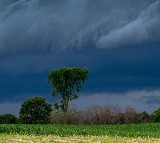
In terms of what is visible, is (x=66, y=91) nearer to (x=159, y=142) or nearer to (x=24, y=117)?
(x=24, y=117)

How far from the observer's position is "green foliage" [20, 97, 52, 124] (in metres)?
56.4

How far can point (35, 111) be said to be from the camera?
5669 cm

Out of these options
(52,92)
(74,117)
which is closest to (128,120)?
(74,117)

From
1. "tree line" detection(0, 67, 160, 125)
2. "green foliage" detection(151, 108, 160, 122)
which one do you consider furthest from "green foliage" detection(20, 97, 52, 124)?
"green foliage" detection(151, 108, 160, 122)

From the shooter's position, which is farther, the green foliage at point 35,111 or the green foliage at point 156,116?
the green foliage at point 156,116

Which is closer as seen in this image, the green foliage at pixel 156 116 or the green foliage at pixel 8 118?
the green foliage at pixel 8 118

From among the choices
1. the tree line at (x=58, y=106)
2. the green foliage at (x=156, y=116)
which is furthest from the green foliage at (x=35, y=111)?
the green foliage at (x=156, y=116)

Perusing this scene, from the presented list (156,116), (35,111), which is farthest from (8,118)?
(156,116)

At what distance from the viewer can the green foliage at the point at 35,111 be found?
5641 centimetres

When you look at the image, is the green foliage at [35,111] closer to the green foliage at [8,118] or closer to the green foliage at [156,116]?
the green foliage at [8,118]

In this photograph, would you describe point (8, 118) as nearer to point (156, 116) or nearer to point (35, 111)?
point (35, 111)

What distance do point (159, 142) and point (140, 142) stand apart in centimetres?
94

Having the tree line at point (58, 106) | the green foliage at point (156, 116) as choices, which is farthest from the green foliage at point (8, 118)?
the green foliage at point (156, 116)

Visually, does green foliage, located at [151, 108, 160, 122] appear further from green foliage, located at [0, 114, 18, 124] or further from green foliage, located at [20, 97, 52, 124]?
green foliage, located at [0, 114, 18, 124]
